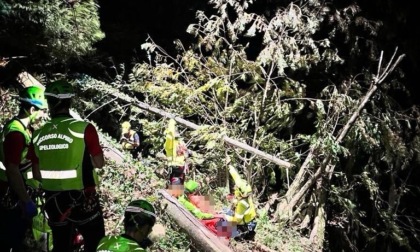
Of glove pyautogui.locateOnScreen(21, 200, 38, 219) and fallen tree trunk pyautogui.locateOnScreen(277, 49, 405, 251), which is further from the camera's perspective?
fallen tree trunk pyautogui.locateOnScreen(277, 49, 405, 251)

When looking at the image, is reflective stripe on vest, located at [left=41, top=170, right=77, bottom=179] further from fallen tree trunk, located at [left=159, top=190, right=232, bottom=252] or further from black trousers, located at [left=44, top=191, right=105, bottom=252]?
fallen tree trunk, located at [left=159, top=190, right=232, bottom=252]

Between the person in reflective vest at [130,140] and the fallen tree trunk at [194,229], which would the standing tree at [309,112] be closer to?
the person in reflective vest at [130,140]

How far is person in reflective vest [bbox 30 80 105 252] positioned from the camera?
3459 mm

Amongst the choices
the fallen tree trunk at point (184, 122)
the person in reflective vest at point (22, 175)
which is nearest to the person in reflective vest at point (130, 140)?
the fallen tree trunk at point (184, 122)

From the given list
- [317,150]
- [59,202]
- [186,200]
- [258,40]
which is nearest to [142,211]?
[59,202]

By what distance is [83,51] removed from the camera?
8.52 metres

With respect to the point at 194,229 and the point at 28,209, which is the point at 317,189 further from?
the point at 28,209

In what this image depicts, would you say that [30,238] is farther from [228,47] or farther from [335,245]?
[335,245]

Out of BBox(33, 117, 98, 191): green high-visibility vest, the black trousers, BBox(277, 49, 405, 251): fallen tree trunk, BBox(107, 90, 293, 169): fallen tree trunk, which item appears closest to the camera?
BBox(33, 117, 98, 191): green high-visibility vest

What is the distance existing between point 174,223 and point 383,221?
5307 mm

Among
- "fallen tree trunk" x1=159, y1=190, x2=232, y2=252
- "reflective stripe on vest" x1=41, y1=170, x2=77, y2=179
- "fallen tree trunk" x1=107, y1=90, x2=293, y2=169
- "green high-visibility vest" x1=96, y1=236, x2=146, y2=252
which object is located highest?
"reflective stripe on vest" x1=41, y1=170, x2=77, y2=179

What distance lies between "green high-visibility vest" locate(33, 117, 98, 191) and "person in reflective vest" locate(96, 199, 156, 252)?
71 centimetres

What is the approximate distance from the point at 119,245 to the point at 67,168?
915 millimetres

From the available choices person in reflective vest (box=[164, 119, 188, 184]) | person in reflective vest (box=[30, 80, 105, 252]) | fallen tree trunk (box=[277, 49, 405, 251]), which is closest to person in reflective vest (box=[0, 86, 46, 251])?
person in reflective vest (box=[30, 80, 105, 252])
